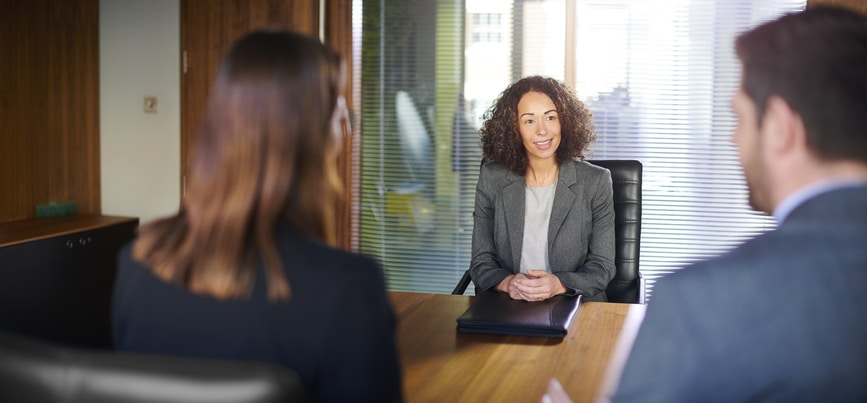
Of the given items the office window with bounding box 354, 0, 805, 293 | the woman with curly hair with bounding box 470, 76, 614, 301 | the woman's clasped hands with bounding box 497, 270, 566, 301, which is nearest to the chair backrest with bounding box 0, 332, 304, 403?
the woman's clasped hands with bounding box 497, 270, 566, 301

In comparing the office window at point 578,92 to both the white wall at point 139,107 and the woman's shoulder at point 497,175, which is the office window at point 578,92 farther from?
the woman's shoulder at point 497,175

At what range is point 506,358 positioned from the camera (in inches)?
75.7

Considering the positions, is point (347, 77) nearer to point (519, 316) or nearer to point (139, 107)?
point (139, 107)

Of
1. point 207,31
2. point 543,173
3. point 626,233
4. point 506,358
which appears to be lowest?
point 506,358

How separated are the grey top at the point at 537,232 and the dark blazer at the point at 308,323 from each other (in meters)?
1.93

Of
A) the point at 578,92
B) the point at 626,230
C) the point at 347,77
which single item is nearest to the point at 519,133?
the point at 626,230

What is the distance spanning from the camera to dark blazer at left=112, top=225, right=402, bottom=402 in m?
1.08

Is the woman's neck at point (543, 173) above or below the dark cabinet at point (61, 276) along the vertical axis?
above

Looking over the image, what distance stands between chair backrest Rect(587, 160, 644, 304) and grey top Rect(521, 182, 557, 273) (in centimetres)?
26

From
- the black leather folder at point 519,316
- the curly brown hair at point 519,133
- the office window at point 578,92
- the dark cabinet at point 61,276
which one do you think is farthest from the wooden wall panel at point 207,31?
the black leather folder at point 519,316

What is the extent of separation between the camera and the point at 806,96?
1101 millimetres

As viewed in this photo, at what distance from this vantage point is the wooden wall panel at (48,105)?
4.38m

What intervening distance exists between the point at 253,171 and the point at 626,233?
2.21m

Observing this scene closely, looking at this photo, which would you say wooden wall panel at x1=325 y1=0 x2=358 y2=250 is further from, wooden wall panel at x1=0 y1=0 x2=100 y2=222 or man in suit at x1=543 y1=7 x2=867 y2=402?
man in suit at x1=543 y1=7 x2=867 y2=402
